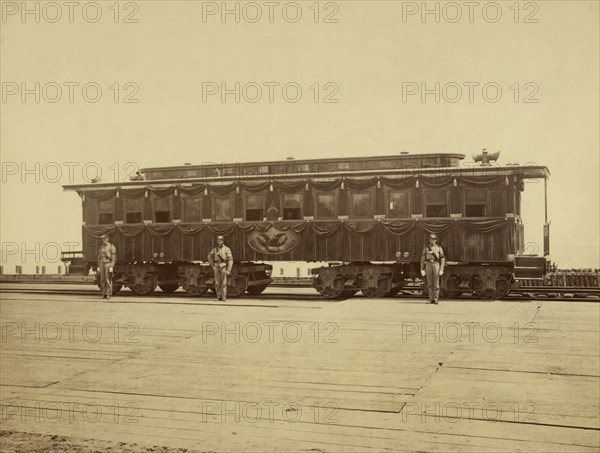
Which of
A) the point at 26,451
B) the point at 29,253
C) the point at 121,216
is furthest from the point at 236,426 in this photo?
the point at 121,216

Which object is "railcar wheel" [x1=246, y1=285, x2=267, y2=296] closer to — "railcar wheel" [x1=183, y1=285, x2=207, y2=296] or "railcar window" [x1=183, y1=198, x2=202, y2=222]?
"railcar wheel" [x1=183, y1=285, x2=207, y2=296]

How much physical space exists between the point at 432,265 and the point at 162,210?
8317 mm

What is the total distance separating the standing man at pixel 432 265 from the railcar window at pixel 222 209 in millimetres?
5864

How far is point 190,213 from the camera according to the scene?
19516mm

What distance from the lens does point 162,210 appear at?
65.4 feet

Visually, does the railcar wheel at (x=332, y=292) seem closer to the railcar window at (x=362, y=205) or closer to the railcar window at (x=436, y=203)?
the railcar window at (x=362, y=205)

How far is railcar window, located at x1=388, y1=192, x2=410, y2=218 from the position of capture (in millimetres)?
17641

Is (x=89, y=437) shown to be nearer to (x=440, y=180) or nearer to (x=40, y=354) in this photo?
(x=40, y=354)

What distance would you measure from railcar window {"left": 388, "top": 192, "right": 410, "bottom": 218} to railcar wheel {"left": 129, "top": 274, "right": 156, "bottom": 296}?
23.8 feet

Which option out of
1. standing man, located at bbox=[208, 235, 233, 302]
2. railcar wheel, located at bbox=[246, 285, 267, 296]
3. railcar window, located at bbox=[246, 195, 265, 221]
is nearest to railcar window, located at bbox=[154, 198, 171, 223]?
railcar window, located at bbox=[246, 195, 265, 221]

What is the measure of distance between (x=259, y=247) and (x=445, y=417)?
13.3 meters

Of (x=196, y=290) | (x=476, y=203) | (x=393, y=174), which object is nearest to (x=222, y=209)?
(x=196, y=290)

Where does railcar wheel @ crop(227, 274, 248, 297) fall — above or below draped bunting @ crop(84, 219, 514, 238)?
below

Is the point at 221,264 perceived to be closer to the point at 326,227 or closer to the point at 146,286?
the point at 326,227
